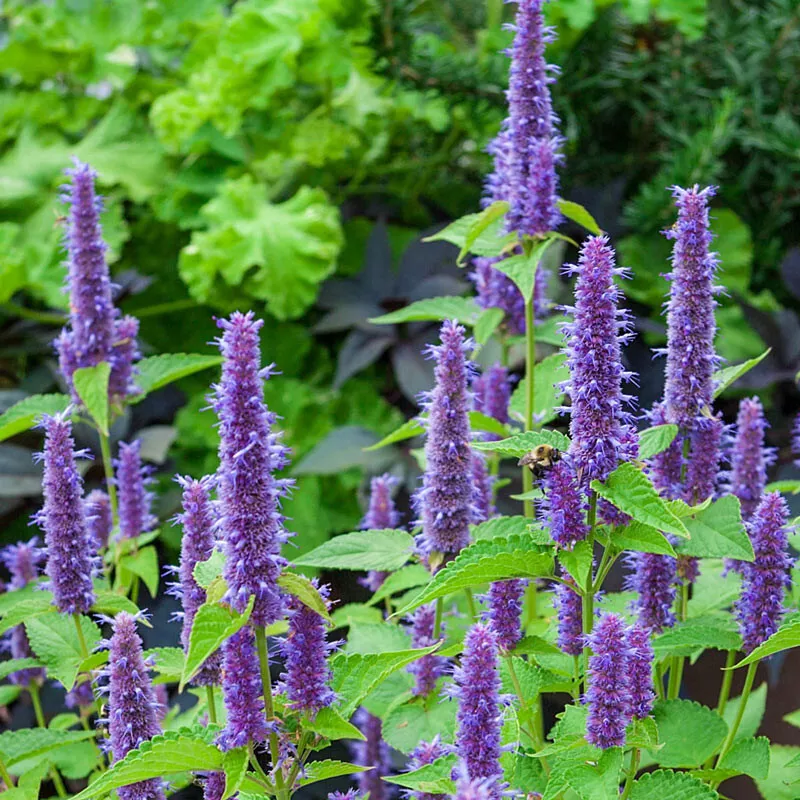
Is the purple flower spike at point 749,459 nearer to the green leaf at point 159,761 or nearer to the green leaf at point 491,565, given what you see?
the green leaf at point 491,565

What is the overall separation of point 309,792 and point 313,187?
85.4 inches

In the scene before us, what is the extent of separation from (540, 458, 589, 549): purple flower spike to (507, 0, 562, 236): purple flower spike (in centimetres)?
55

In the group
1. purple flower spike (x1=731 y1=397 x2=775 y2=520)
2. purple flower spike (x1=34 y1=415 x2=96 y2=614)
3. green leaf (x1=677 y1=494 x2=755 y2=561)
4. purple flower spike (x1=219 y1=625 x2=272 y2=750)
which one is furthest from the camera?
purple flower spike (x1=731 y1=397 x2=775 y2=520)

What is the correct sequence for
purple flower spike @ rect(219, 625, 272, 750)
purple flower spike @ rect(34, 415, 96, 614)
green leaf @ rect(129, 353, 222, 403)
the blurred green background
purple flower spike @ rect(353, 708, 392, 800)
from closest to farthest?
purple flower spike @ rect(219, 625, 272, 750), purple flower spike @ rect(34, 415, 96, 614), green leaf @ rect(129, 353, 222, 403), purple flower spike @ rect(353, 708, 392, 800), the blurred green background

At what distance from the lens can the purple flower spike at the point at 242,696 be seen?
110 cm

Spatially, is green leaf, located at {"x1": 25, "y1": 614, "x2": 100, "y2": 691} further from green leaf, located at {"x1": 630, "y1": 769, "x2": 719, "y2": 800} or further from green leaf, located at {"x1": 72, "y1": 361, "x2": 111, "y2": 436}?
green leaf, located at {"x1": 630, "y1": 769, "x2": 719, "y2": 800}

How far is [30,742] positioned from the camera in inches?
57.6

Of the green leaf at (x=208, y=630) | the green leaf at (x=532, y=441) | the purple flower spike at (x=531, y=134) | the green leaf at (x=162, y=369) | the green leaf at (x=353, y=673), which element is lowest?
the green leaf at (x=353, y=673)

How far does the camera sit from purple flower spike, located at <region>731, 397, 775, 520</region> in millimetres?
1523

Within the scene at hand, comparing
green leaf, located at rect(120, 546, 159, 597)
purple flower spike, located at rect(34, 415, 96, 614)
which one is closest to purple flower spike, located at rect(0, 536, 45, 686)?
green leaf, located at rect(120, 546, 159, 597)

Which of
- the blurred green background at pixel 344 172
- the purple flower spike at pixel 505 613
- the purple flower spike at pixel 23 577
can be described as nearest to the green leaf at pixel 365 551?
the purple flower spike at pixel 505 613

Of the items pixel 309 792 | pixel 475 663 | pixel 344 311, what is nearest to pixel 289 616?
pixel 475 663

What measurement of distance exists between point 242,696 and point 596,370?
502mm

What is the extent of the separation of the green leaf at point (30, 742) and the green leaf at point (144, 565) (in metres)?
0.36
